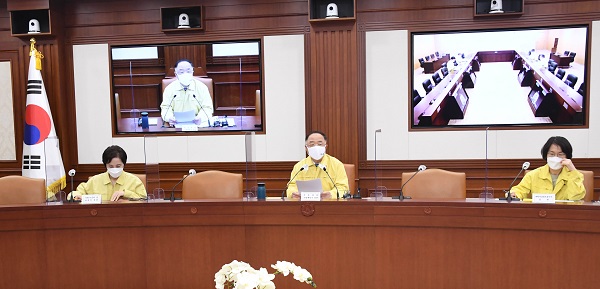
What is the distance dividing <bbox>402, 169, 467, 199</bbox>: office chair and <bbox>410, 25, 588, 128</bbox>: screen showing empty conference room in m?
1.23

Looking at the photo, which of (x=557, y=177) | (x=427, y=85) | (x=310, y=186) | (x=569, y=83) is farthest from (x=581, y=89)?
(x=310, y=186)

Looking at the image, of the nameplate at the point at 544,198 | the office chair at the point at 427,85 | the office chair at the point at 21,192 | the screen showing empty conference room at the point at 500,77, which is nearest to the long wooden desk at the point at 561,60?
the screen showing empty conference room at the point at 500,77

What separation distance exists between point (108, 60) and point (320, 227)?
9.87 feet

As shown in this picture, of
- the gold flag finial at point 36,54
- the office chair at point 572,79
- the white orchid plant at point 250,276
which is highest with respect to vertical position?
the gold flag finial at point 36,54

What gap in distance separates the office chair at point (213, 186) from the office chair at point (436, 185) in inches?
43.0

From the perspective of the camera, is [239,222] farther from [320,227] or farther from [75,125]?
[75,125]

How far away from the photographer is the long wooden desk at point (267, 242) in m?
2.18

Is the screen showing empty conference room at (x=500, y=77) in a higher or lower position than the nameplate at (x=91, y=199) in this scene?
higher

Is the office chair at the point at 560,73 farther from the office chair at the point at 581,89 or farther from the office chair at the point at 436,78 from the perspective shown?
the office chair at the point at 436,78

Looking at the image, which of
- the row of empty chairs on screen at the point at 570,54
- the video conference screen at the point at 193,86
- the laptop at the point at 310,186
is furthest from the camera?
the video conference screen at the point at 193,86

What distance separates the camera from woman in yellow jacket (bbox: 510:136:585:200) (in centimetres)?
252

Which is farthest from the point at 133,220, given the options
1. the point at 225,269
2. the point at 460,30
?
the point at 460,30

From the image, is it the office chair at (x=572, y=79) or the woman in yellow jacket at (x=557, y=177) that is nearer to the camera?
the woman in yellow jacket at (x=557, y=177)

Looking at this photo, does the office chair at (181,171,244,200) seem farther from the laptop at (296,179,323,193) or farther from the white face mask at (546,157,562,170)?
the white face mask at (546,157,562,170)
